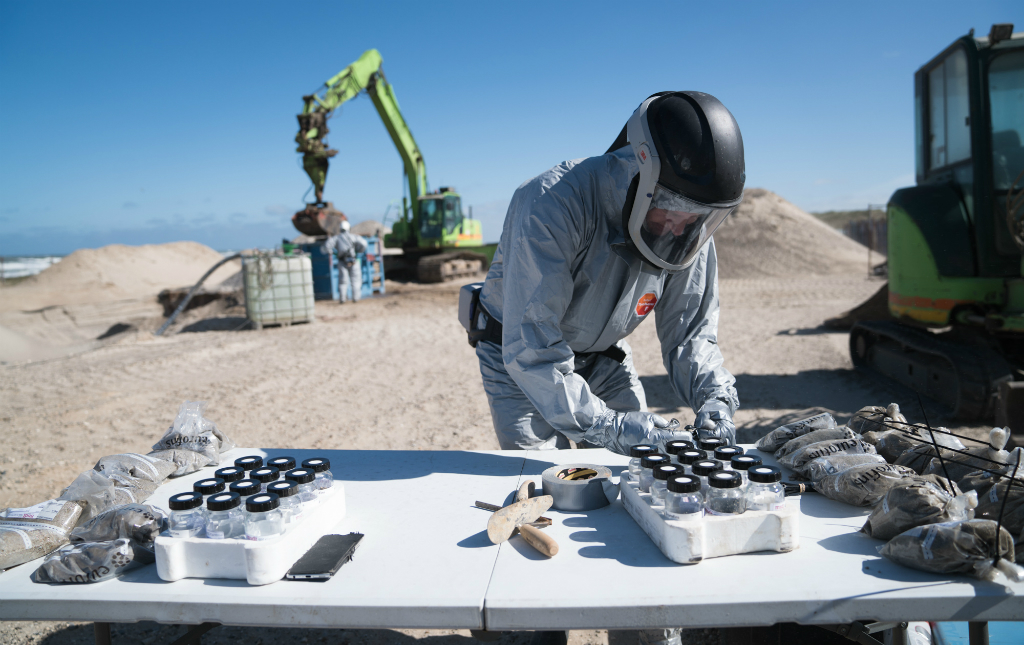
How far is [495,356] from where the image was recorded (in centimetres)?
249

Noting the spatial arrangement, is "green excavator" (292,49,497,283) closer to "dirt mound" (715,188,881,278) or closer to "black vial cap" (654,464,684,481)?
"dirt mound" (715,188,881,278)

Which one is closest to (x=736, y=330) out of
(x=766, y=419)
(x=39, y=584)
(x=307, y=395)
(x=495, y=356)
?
(x=766, y=419)

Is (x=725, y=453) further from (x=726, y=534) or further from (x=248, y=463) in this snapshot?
(x=248, y=463)

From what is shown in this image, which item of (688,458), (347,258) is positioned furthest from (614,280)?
(347,258)

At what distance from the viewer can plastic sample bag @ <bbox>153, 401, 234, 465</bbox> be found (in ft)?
7.02

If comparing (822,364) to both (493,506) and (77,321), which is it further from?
(77,321)

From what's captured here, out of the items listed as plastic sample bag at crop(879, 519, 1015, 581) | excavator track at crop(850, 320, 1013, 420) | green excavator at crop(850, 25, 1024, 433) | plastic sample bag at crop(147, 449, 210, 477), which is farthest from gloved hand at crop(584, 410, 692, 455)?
excavator track at crop(850, 320, 1013, 420)

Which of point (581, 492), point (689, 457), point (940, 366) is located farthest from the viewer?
point (940, 366)

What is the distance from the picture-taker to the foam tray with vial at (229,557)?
4.16 ft

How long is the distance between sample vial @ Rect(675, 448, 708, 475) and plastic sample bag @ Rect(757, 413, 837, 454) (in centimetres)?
58

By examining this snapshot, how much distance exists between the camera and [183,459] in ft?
6.65

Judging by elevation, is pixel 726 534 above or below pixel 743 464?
below

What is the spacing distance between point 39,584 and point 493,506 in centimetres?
103

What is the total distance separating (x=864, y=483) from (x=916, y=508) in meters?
0.24
